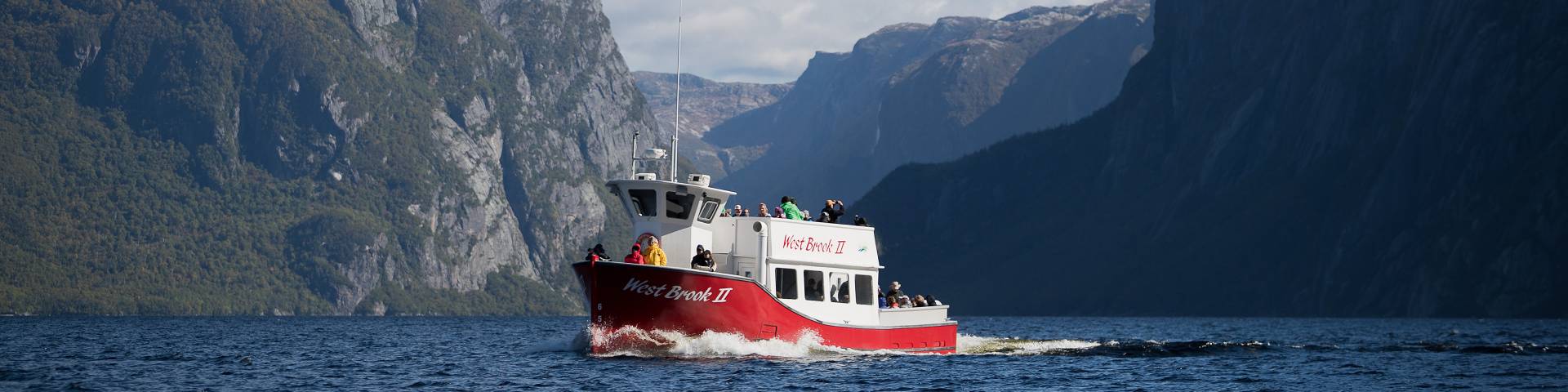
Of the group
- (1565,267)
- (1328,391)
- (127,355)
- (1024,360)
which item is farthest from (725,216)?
(1565,267)

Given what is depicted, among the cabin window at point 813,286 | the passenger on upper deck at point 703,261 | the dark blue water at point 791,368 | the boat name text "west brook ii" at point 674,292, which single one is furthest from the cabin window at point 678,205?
the cabin window at point 813,286

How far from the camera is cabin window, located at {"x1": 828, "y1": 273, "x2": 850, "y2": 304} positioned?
2425 inches

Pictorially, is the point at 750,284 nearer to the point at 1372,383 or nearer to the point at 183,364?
the point at 1372,383

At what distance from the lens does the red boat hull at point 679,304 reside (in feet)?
181

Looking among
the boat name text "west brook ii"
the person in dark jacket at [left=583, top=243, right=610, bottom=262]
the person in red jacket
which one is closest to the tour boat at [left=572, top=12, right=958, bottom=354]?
the boat name text "west brook ii"

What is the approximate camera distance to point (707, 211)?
194 feet

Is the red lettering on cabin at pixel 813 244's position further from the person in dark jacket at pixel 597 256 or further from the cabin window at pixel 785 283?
the person in dark jacket at pixel 597 256

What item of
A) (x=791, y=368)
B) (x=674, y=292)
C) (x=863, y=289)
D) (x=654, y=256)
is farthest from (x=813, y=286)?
(x=674, y=292)

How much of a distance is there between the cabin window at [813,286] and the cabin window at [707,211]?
3992mm

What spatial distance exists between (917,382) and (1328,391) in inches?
521

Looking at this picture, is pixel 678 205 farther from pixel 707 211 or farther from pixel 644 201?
pixel 644 201

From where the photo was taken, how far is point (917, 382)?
173 ft

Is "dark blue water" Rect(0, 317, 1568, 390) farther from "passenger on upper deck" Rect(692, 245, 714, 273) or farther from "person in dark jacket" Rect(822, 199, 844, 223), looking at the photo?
"person in dark jacket" Rect(822, 199, 844, 223)

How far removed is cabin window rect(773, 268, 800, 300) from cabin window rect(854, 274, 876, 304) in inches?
153
